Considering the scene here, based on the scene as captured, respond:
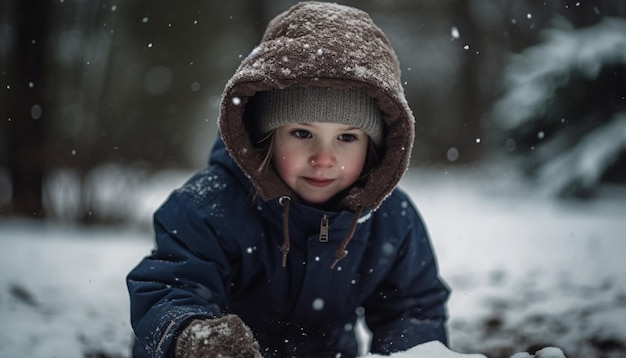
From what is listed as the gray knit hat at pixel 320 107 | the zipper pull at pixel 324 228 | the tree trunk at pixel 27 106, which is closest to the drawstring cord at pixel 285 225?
the zipper pull at pixel 324 228

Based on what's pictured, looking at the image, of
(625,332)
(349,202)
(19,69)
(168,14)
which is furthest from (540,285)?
(168,14)

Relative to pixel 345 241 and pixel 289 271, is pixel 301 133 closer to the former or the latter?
pixel 345 241

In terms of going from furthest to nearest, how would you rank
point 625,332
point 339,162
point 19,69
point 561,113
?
point 19,69
point 561,113
point 625,332
point 339,162

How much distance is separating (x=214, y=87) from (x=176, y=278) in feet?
34.1

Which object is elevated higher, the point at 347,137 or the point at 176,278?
the point at 347,137

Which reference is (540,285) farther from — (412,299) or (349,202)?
(349,202)

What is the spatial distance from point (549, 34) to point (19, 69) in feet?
15.5

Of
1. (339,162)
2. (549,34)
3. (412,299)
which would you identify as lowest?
(412,299)

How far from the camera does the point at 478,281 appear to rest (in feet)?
12.9

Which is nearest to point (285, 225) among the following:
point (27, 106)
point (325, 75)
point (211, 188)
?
point (211, 188)

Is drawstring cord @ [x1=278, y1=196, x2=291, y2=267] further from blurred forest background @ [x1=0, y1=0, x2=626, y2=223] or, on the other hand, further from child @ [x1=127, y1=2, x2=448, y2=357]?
blurred forest background @ [x1=0, y1=0, x2=626, y2=223]

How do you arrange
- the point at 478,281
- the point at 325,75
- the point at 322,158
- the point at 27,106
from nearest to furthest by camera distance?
the point at 325,75
the point at 322,158
the point at 478,281
the point at 27,106

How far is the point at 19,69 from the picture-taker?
18.9 ft

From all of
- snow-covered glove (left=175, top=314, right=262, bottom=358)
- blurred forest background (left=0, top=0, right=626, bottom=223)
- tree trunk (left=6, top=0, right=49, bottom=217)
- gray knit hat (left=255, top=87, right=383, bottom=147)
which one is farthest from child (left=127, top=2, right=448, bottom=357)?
tree trunk (left=6, top=0, right=49, bottom=217)
